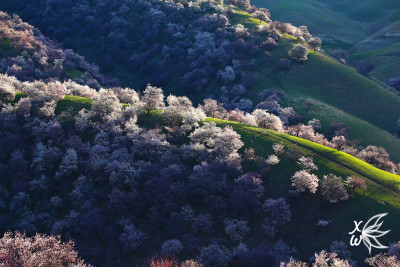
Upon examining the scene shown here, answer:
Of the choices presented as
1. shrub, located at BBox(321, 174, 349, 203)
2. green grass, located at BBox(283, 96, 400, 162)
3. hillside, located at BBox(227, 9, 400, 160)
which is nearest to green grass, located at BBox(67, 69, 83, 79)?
hillside, located at BBox(227, 9, 400, 160)

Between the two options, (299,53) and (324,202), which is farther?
(299,53)

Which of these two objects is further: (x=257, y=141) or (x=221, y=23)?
(x=221, y=23)

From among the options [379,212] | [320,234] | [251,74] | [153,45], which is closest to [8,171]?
[320,234]

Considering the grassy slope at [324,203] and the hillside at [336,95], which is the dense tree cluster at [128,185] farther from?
the hillside at [336,95]

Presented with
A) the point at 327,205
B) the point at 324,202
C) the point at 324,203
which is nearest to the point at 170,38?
the point at 324,202

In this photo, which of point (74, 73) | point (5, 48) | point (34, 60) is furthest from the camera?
point (74, 73)

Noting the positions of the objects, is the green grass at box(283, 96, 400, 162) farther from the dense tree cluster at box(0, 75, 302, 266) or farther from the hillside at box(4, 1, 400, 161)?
the dense tree cluster at box(0, 75, 302, 266)

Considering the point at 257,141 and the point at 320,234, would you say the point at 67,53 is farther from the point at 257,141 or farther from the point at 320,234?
the point at 320,234

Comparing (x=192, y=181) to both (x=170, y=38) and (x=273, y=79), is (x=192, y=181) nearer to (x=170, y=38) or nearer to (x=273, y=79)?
(x=273, y=79)

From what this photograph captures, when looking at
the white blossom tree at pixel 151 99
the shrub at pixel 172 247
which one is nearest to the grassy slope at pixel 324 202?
the shrub at pixel 172 247
